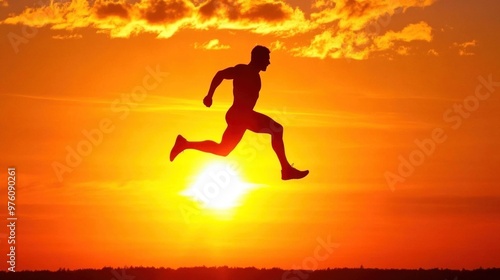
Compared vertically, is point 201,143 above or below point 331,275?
above

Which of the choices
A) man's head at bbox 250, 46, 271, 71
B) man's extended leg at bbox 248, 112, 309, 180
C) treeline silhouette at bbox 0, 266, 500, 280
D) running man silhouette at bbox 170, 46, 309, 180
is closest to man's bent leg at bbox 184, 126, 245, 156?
running man silhouette at bbox 170, 46, 309, 180

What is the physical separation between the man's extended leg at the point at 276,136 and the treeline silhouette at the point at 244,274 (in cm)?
319

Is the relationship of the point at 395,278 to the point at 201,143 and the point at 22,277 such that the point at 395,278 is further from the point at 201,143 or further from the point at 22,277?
the point at 22,277

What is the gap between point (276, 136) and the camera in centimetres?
1992

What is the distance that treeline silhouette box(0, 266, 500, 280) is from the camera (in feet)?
74.3

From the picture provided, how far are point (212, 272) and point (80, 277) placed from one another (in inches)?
130

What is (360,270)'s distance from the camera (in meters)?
23.5

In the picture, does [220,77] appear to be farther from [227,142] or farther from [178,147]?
[178,147]

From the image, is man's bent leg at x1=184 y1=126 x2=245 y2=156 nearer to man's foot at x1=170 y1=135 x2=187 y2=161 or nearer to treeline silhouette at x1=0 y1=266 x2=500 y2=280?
man's foot at x1=170 y1=135 x2=187 y2=161

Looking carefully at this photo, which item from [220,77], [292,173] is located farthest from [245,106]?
[292,173]

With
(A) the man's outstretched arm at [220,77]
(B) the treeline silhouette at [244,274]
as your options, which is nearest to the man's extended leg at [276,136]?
(A) the man's outstretched arm at [220,77]

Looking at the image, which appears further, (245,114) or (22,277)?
(22,277)

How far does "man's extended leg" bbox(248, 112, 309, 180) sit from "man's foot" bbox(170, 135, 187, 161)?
1.84m

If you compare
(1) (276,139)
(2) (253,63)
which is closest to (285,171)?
(1) (276,139)
